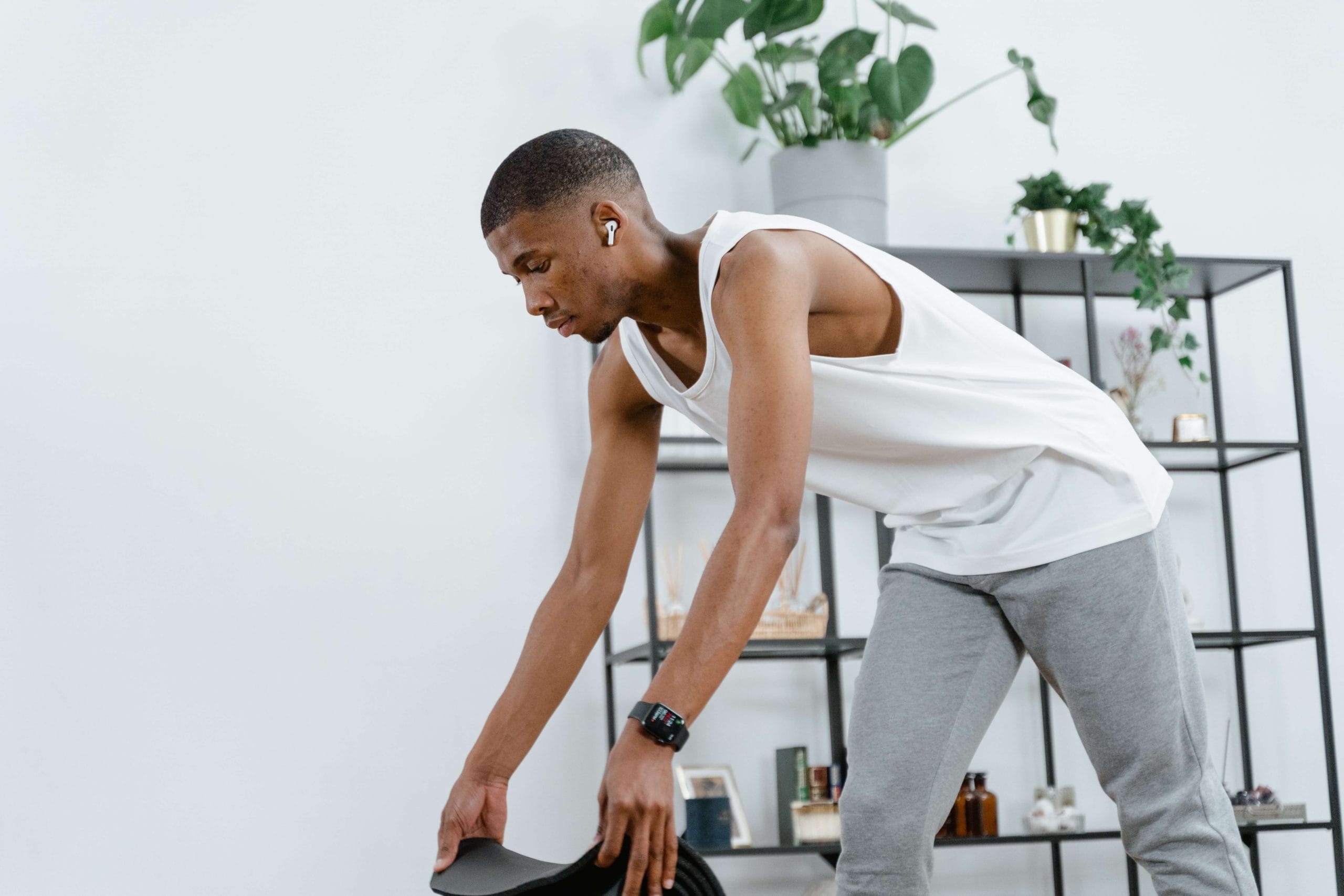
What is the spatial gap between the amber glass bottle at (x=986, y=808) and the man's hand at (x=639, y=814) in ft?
6.60

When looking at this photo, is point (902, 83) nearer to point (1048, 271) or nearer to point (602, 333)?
point (1048, 271)

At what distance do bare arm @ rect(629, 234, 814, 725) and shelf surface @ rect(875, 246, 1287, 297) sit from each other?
1.66 metres

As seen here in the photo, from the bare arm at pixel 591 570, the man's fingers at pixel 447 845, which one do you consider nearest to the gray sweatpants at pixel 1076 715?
the bare arm at pixel 591 570

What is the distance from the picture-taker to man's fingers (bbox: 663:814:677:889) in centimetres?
106

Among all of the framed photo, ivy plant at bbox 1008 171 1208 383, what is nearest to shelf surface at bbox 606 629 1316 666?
the framed photo

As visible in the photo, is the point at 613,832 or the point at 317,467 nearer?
the point at 613,832

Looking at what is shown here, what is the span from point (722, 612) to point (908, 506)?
0.58 metres

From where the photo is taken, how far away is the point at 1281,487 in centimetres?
347

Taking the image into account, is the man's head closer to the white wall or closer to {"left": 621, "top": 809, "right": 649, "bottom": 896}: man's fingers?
{"left": 621, "top": 809, "right": 649, "bottom": 896}: man's fingers

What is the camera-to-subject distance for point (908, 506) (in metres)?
1.67

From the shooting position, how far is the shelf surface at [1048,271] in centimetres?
308

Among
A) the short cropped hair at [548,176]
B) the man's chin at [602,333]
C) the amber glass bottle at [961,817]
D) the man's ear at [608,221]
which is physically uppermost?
the short cropped hair at [548,176]

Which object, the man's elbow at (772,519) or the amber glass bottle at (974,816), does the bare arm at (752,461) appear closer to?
the man's elbow at (772,519)

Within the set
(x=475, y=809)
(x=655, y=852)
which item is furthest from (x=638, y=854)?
(x=475, y=809)
